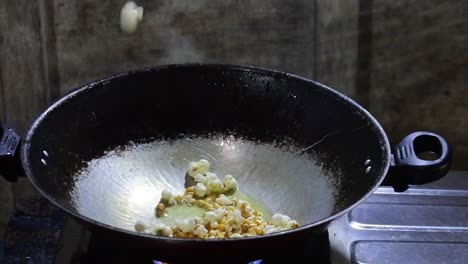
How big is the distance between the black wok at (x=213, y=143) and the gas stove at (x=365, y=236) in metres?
0.08

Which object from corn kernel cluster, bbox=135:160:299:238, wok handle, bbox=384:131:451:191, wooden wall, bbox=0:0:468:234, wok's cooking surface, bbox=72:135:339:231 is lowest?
corn kernel cluster, bbox=135:160:299:238

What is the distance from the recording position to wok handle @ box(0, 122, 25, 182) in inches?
50.9

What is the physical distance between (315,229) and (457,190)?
2.50ft

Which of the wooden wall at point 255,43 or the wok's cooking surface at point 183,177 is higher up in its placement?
the wooden wall at point 255,43

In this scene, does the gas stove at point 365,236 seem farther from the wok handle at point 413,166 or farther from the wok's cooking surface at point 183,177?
the wok handle at point 413,166

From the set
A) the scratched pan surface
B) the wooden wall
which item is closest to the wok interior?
the scratched pan surface

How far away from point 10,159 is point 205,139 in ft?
1.63

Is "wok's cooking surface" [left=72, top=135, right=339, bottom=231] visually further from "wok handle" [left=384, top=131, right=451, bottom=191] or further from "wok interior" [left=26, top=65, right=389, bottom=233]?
"wok handle" [left=384, top=131, right=451, bottom=191]

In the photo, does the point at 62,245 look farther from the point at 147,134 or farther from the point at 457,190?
the point at 457,190

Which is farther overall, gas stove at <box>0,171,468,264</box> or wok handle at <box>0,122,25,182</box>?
gas stove at <box>0,171,468,264</box>

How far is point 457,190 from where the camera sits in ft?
5.76

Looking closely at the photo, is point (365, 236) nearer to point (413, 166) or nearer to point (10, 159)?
point (413, 166)

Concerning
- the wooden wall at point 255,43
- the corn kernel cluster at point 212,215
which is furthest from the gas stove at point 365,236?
the wooden wall at point 255,43

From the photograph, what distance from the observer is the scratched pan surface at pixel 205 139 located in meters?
1.42
